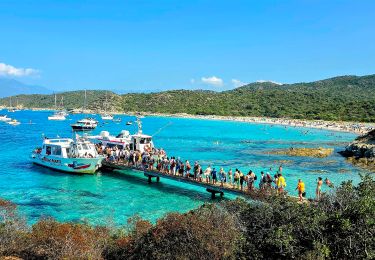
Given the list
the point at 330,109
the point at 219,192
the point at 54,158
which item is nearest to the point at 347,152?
the point at 219,192

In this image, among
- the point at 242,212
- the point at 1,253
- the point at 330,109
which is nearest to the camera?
the point at 1,253

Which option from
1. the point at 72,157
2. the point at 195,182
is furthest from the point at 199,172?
the point at 72,157

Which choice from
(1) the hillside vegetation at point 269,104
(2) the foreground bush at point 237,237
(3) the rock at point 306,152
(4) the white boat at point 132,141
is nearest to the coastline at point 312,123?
(1) the hillside vegetation at point 269,104

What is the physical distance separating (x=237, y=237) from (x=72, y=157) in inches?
1048

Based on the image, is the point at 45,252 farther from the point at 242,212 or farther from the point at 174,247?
Answer: the point at 242,212

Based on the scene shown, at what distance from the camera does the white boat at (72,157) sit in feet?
113

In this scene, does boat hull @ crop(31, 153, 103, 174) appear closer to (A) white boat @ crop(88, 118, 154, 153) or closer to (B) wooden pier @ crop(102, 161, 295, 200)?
(B) wooden pier @ crop(102, 161, 295, 200)

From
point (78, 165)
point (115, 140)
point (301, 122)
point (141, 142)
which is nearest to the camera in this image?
point (78, 165)

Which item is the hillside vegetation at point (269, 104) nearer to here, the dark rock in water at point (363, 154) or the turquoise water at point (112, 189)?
the dark rock in water at point (363, 154)

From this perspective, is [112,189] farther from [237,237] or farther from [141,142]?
[237,237]

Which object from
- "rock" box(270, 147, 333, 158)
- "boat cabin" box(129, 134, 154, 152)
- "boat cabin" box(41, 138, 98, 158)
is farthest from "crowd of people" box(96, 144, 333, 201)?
"rock" box(270, 147, 333, 158)

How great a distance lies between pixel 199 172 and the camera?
27.1 m

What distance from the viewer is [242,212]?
13.0m

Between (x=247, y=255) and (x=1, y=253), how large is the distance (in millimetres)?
6831
